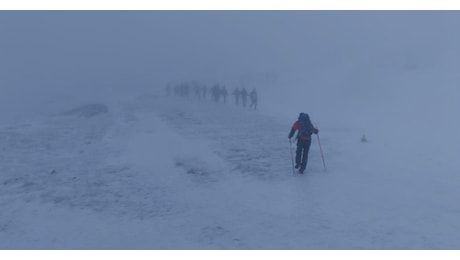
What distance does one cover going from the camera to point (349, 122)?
2414 centimetres

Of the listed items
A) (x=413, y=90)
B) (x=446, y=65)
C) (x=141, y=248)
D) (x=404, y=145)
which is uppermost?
(x=446, y=65)

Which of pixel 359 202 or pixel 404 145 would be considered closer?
pixel 359 202

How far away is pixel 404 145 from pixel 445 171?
14.3 feet

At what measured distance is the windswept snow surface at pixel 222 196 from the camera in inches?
279

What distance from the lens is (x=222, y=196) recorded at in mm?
9539

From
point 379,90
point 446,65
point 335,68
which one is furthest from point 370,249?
point 335,68

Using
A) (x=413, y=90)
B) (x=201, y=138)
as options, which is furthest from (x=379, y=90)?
(x=201, y=138)

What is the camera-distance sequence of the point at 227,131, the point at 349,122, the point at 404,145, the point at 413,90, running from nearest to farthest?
the point at 404,145, the point at 227,131, the point at 349,122, the point at 413,90

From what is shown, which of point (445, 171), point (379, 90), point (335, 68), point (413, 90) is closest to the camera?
point (445, 171)

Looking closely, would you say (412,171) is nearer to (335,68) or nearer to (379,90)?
(379,90)

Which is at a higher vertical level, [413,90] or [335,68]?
[335,68]

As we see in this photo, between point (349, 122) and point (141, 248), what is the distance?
19.9m

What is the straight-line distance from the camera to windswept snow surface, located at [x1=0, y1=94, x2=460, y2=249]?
7.08 m

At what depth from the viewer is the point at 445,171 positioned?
11156mm
